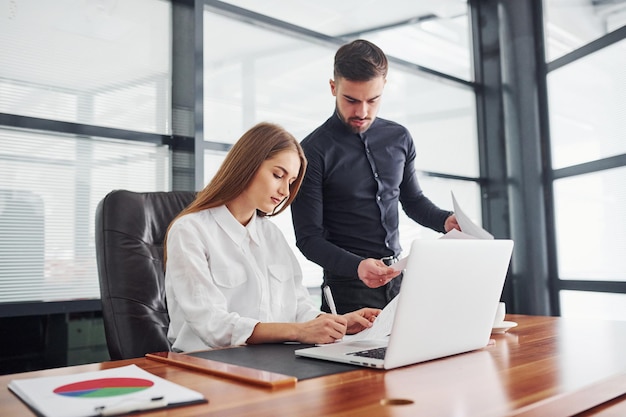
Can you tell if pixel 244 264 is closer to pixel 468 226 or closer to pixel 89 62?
pixel 468 226

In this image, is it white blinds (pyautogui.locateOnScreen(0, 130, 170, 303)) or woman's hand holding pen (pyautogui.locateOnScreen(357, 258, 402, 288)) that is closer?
woman's hand holding pen (pyautogui.locateOnScreen(357, 258, 402, 288))

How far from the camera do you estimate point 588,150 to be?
3.64 m

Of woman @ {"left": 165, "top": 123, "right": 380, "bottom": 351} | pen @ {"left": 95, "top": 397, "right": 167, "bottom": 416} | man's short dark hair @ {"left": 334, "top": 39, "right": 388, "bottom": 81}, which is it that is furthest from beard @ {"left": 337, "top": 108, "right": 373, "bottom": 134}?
pen @ {"left": 95, "top": 397, "right": 167, "bottom": 416}

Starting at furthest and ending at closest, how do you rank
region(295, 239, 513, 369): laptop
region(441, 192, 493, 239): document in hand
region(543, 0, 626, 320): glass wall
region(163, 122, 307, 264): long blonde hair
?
region(543, 0, 626, 320): glass wall → region(163, 122, 307, 264): long blonde hair → region(441, 192, 493, 239): document in hand → region(295, 239, 513, 369): laptop

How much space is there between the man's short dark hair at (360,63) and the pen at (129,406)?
4.35 feet

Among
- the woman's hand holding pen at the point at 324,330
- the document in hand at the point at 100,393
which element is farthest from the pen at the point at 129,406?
the woman's hand holding pen at the point at 324,330

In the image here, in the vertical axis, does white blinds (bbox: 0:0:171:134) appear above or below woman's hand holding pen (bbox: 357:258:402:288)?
above

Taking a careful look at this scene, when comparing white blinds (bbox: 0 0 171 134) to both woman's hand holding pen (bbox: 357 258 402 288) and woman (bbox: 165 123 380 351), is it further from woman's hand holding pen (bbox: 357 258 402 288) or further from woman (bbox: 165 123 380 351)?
woman's hand holding pen (bbox: 357 258 402 288)

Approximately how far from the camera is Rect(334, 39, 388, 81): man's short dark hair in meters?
1.80

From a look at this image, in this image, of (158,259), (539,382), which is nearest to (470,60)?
(158,259)

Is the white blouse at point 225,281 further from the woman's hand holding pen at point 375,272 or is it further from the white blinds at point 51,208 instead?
the white blinds at point 51,208

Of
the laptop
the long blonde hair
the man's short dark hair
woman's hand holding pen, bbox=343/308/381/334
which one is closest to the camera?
the laptop

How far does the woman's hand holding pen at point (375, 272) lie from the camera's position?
1387 millimetres

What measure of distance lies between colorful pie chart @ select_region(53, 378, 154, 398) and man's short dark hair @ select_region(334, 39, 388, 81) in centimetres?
125
